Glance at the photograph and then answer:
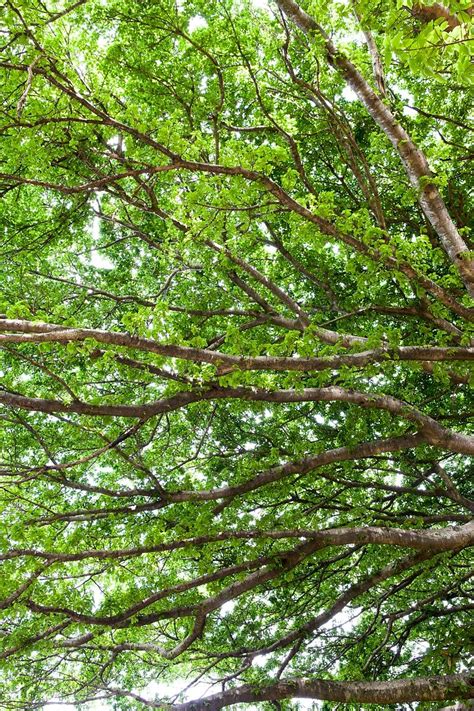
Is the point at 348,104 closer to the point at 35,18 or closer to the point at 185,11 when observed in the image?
the point at 185,11

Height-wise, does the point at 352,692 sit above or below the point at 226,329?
below

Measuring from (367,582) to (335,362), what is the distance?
3.14 meters

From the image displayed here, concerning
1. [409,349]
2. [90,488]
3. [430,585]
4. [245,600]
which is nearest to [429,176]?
[409,349]

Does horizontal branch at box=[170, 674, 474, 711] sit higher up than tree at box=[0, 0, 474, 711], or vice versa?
tree at box=[0, 0, 474, 711]

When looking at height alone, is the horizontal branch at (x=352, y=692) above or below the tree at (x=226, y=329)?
below

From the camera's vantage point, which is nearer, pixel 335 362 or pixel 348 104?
pixel 335 362

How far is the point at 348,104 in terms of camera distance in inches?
272

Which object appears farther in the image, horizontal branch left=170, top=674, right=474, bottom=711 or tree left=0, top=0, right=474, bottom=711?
horizontal branch left=170, top=674, right=474, bottom=711

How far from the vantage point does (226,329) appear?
5371mm

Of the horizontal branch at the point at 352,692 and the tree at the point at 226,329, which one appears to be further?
the horizontal branch at the point at 352,692

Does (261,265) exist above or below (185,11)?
below

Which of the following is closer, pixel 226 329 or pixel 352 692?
pixel 226 329

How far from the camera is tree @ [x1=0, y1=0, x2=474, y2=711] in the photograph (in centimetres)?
452

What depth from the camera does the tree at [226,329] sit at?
452 cm
